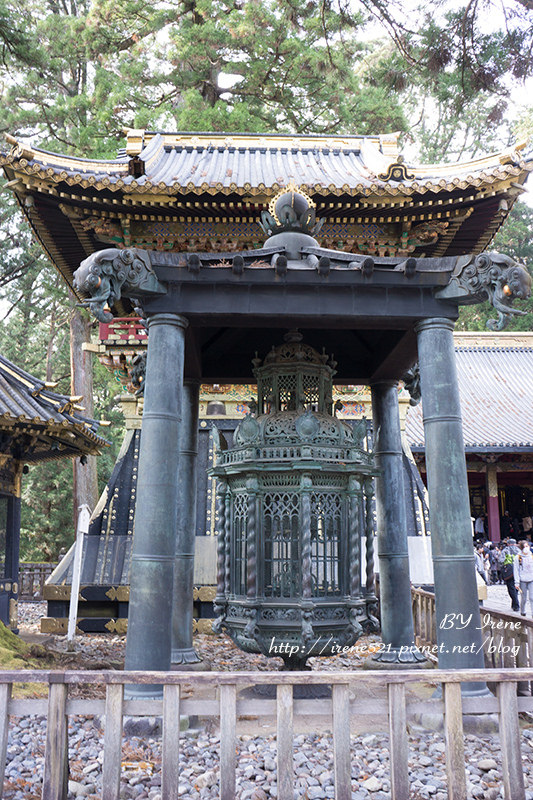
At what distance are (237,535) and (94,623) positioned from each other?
18.1 ft

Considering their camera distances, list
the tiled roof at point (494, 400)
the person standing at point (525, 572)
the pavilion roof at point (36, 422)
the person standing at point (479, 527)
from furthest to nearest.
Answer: the person standing at point (479, 527)
the tiled roof at point (494, 400)
the person standing at point (525, 572)
the pavilion roof at point (36, 422)

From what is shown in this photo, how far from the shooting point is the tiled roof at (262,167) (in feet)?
26.3

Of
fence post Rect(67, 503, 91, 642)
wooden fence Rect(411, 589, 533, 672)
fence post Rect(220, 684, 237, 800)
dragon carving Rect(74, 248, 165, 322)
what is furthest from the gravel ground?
fence post Rect(67, 503, 91, 642)

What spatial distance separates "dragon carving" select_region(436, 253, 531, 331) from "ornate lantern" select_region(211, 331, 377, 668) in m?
1.39

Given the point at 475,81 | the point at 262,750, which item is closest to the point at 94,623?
the point at 262,750

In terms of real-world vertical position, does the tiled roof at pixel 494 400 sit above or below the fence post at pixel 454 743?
above

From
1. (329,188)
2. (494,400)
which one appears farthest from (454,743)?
(494,400)

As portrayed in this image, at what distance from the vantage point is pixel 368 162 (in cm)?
1151

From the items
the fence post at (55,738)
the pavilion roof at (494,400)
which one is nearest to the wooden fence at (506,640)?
the fence post at (55,738)

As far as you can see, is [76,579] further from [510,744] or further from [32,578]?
[32,578]

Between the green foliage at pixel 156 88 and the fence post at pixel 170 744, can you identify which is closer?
the fence post at pixel 170 744

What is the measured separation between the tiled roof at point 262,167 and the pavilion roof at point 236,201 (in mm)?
21

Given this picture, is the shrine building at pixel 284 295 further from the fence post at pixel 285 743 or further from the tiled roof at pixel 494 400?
the tiled roof at pixel 494 400

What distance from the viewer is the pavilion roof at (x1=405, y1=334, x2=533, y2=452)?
747 inches
